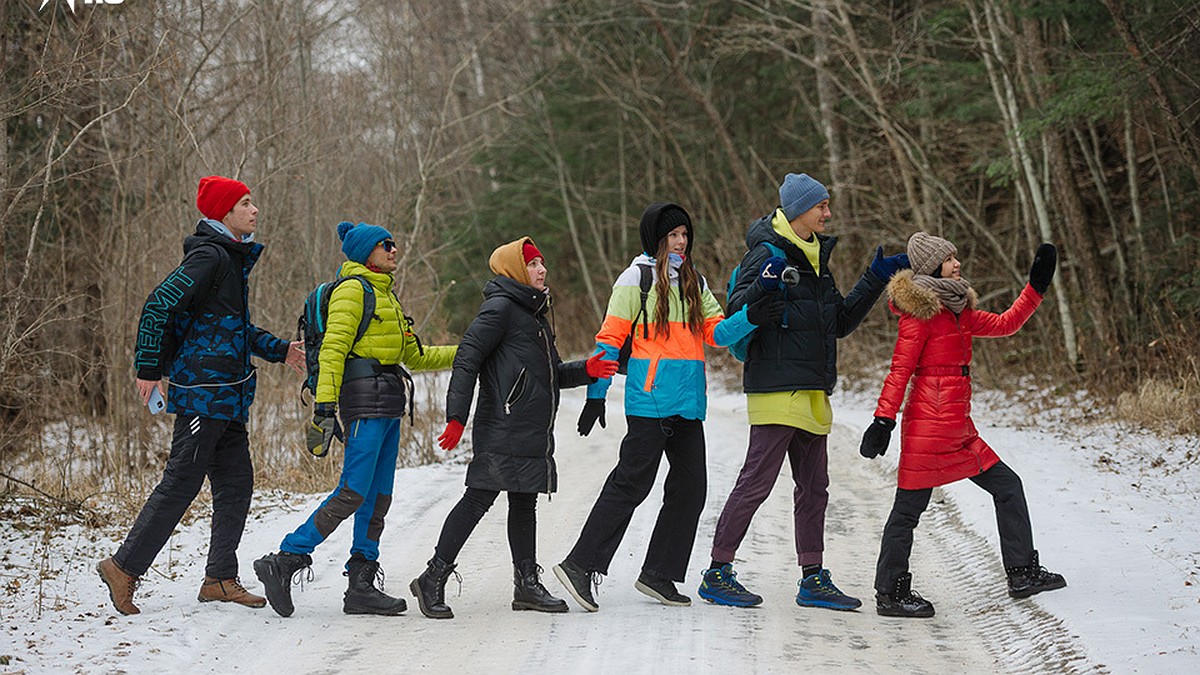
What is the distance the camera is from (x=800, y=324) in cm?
670

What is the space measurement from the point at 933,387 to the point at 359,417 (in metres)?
2.90

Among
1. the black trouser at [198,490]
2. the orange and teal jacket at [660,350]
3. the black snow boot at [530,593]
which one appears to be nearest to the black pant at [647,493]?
the orange and teal jacket at [660,350]

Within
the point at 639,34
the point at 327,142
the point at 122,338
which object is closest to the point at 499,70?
the point at 639,34

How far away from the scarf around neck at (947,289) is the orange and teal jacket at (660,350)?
91cm

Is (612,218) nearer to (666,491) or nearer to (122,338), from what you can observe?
(122,338)

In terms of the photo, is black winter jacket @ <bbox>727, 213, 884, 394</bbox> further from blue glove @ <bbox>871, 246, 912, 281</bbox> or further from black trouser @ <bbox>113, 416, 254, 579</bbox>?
black trouser @ <bbox>113, 416, 254, 579</bbox>

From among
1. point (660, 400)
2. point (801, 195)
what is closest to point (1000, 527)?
point (660, 400)

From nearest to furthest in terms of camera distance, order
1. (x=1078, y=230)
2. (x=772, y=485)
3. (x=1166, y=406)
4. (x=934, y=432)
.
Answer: (x=934, y=432), (x=772, y=485), (x=1166, y=406), (x=1078, y=230)

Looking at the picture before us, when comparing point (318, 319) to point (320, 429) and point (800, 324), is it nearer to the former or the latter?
point (320, 429)

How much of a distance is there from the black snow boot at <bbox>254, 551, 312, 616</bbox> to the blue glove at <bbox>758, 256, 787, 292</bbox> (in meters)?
2.69

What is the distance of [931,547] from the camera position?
28.1 feet

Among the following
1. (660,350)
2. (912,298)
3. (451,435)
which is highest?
(912,298)

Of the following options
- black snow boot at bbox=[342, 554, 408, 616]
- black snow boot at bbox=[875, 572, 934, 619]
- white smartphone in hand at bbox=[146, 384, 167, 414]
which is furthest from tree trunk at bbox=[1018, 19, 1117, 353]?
white smartphone in hand at bbox=[146, 384, 167, 414]

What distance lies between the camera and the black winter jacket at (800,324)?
668 centimetres
